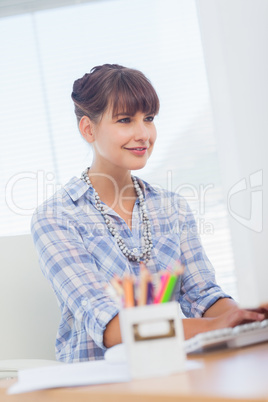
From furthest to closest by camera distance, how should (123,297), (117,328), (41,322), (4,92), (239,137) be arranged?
(4,92), (239,137), (41,322), (117,328), (123,297)

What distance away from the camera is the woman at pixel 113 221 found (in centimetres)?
145

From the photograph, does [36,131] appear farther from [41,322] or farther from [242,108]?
[41,322]

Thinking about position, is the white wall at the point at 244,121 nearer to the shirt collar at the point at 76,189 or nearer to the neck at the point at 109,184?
the neck at the point at 109,184

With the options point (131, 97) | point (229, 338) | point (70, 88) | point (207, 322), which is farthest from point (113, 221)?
point (70, 88)

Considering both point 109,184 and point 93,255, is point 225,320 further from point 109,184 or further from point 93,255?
point 109,184

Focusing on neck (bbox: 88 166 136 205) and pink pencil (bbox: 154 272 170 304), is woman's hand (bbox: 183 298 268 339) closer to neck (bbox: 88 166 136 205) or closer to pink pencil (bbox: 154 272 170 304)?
pink pencil (bbox: 154 272 170 304)

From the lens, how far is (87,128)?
1760 millimetres

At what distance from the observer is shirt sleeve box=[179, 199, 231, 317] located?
5.16 ft

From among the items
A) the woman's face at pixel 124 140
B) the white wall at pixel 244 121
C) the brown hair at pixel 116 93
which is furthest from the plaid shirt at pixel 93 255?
the white wall at pixel 244 121

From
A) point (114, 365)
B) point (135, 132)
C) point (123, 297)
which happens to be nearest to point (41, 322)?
point (135, 132)

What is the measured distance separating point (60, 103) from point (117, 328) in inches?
89.5

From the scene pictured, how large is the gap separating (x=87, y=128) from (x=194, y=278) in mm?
546

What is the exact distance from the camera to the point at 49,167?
3.17m

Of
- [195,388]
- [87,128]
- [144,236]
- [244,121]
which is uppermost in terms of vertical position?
[244,121]
